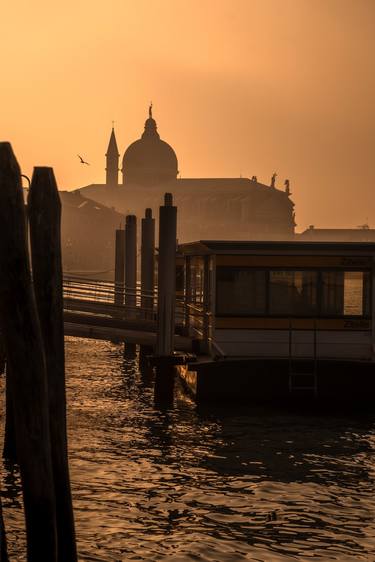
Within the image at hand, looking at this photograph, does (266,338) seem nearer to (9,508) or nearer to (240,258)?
(240,258)

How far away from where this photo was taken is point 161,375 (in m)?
20.8

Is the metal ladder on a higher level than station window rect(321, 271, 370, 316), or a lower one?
lower

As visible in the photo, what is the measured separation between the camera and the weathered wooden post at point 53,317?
9453mm

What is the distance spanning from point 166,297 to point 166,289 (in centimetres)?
15

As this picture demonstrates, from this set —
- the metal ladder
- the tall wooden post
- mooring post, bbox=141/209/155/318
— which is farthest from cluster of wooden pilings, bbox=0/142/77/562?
mooring post, bbox=141/209/155/318

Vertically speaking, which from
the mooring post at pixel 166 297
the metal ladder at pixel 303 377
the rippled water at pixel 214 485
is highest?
the mooring post at pixel 166 297

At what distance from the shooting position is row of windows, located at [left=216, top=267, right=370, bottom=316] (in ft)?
67.3

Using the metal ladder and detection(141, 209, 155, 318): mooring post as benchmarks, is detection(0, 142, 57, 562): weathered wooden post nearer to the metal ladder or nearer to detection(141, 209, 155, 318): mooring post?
the metal ladder

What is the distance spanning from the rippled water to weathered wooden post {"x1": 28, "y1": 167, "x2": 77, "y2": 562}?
74.1 inches

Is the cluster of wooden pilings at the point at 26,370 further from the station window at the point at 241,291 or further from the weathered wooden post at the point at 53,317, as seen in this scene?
the station window at the point at 241,291

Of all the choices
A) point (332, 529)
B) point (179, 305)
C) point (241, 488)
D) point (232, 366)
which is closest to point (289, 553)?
point (332, 529)

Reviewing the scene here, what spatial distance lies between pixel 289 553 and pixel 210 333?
32.2ft

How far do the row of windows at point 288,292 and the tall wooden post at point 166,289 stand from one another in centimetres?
86

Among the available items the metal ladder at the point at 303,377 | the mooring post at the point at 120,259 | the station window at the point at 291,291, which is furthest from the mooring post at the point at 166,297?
the mooring post at the point at 120,259
